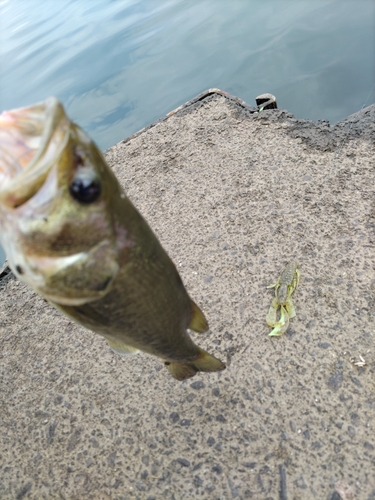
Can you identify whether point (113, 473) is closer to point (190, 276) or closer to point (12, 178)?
point (190, 276)

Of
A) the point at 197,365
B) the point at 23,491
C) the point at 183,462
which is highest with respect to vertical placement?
the point at 197,365

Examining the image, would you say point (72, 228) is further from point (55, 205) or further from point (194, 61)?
point (194, 61)

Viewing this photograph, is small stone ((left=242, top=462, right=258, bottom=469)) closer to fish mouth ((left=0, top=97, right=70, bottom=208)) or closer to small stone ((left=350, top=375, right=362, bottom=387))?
small stone ((left=350, top=375, right=362, bottom=387))

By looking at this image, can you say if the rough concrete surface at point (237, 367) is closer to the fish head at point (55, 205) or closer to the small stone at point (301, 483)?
the small stone at point (301, 483)

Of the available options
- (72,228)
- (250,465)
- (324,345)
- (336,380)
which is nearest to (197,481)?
(250,465)

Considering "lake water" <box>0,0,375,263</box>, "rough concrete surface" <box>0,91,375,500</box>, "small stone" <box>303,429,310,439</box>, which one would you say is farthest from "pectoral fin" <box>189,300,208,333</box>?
"lake water" <box>0,0,375,263</box>

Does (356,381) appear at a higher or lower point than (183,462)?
lower
